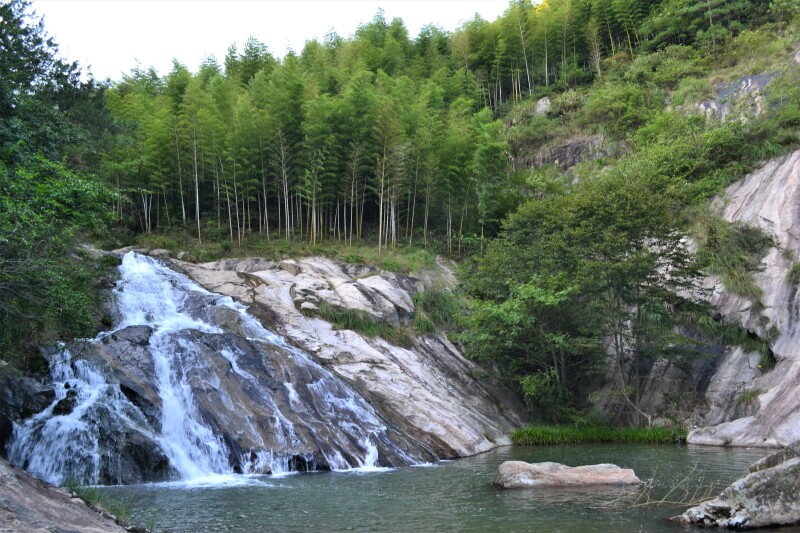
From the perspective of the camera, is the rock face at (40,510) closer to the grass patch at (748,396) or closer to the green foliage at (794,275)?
the grass patch at (748,396)

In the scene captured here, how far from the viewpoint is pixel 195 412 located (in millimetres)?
14516

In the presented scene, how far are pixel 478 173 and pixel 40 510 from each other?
27.4 m

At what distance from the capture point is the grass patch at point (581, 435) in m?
19.5

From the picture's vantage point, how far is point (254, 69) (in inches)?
1702

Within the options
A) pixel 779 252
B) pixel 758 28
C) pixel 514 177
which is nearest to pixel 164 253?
pixel 514 177

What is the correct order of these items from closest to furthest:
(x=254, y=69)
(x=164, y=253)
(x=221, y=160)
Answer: (x=164, y=253), (x=221, y=160), (x=254, y=69)

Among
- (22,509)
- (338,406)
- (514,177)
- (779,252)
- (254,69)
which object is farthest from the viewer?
(254,69)

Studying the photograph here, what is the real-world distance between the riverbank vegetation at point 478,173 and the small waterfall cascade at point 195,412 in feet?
6.32

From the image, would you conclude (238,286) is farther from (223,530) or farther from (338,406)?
(223,530)

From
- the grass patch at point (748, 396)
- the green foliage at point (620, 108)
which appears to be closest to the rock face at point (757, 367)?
the grass patch at point (748, 396)

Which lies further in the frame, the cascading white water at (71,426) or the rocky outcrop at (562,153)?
the rocky outcrop at (562,153)

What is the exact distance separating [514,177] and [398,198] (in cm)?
A: 819

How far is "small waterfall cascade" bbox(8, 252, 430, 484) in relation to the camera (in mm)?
12383

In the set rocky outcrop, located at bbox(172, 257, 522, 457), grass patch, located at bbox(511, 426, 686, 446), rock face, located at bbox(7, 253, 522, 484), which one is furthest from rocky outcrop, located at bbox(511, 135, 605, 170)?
grass patch, located at bbox(511, 426, 686, 446)
